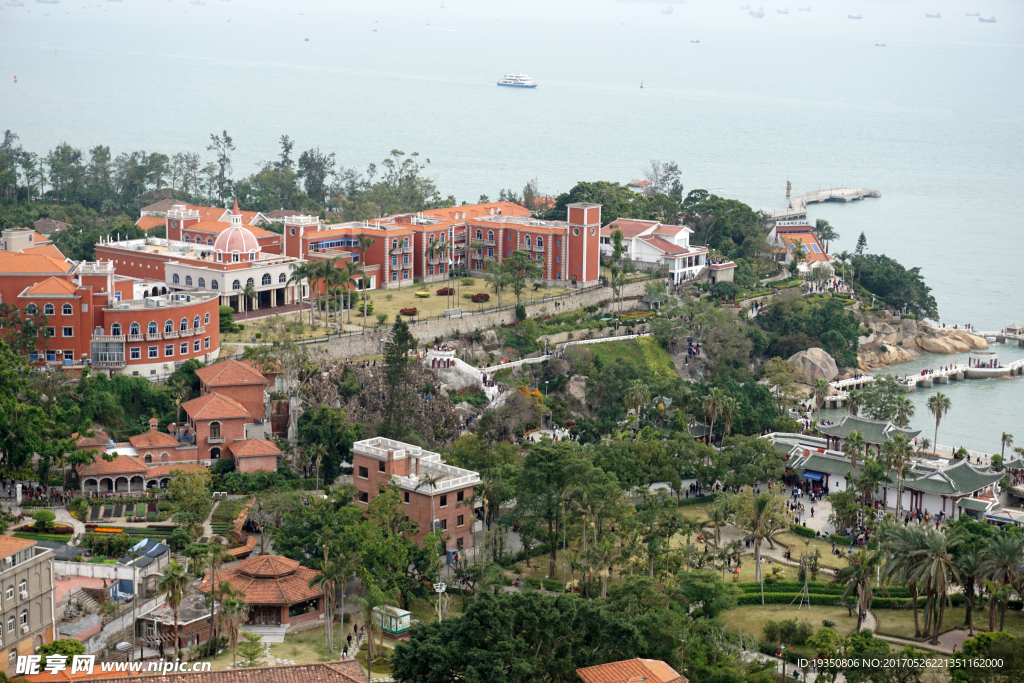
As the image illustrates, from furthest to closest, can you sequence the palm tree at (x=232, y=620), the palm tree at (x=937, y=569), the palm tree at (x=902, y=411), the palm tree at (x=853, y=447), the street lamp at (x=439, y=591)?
1. the palm tree at (x=902, y=411)
2. the palm tree at (x=853, y=447)
3. the street lamp at (x=439, y=591)
4. the palm tree at (x=937, y=569)
5. the palm tree at (x=232, y=620)

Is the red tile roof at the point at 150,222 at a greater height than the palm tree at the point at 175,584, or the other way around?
the red tile roof at the point at 150,222

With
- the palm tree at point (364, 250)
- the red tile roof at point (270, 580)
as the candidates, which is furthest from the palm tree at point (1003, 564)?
the palm tree at point (364, 250)

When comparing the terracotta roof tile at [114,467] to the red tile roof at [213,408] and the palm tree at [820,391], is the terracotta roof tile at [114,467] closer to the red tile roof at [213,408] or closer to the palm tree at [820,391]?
the red tile roof at [213,408]

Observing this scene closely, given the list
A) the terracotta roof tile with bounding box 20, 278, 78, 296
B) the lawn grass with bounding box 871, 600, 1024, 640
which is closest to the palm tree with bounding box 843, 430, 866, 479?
the lawn grass with bounding box 871, 600, 1024, 640

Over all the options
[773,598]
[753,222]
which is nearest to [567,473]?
[773,598]

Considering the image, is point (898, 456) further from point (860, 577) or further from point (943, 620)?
point (860, 577)

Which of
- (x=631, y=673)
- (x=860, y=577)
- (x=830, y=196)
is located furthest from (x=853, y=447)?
(x=830, y=196)
